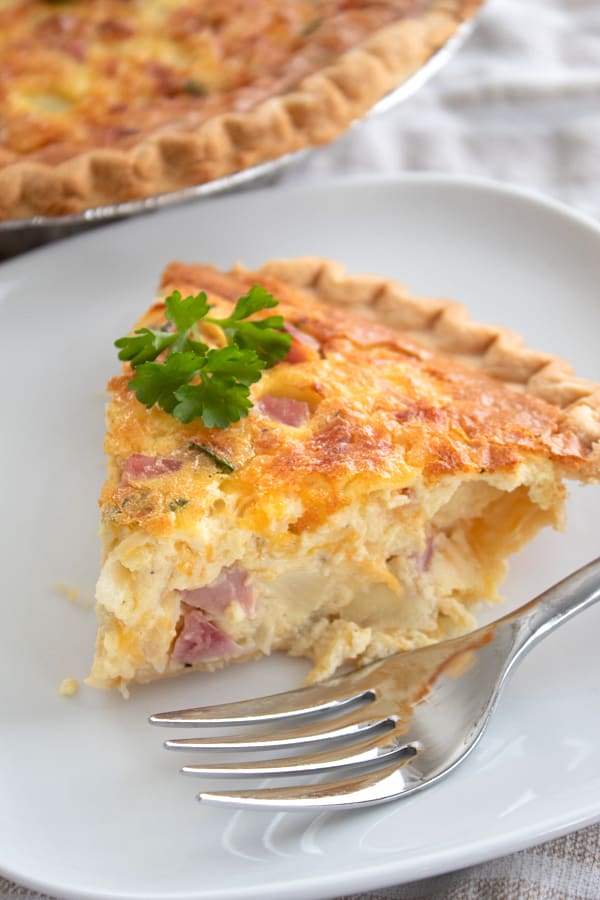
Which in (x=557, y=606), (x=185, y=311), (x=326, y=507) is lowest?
(x=557, y=606)

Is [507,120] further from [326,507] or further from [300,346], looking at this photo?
[326,507]

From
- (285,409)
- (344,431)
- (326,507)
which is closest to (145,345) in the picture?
(285,409)

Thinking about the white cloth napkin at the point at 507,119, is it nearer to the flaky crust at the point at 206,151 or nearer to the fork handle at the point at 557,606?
the flaky crust at the point at 206,151

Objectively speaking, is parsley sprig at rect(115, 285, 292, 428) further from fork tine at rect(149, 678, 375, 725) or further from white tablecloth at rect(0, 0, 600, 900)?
white tablecloth at rect(0, 0, 600, 900)

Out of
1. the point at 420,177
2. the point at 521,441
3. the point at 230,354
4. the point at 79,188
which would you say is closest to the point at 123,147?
the point at 79,188

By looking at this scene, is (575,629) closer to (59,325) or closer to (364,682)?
(364,682)
